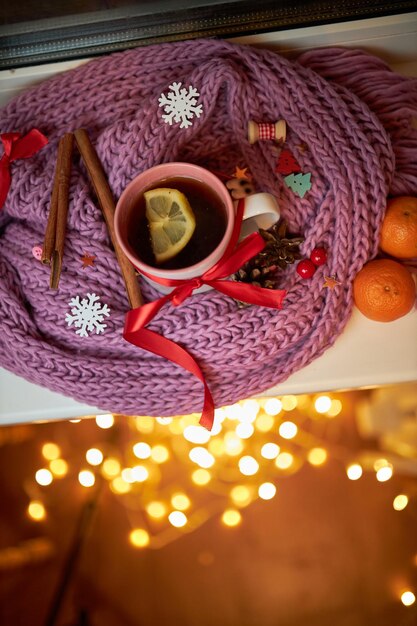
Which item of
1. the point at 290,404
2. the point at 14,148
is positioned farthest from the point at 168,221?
the point at 290,404

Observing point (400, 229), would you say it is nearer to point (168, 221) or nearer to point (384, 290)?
point (384, 290)

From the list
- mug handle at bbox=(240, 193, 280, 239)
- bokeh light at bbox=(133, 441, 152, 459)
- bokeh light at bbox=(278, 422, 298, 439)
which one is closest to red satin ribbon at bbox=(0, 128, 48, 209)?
mug handle at bbox=(240, 193, 280, 239)

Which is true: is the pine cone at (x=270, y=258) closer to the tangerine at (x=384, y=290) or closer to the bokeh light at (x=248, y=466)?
the tangerine at (x=384, y=290)

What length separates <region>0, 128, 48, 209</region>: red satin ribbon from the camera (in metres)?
0.71

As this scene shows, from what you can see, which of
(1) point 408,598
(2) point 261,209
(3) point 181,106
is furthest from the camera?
(1) point 408,598

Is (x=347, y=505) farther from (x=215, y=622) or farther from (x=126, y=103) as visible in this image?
(x=126, y=103)

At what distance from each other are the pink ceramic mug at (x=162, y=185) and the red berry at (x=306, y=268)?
0.07 m

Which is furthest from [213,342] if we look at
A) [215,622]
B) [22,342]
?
[215,622]

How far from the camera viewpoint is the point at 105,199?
2.25 feet

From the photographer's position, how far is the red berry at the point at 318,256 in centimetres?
67

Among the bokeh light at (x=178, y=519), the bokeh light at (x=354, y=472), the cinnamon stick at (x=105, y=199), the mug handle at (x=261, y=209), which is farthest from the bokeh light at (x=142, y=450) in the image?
the mug handle at (x=261, y=209)

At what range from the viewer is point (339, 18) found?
75cm

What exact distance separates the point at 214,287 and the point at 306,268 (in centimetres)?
12

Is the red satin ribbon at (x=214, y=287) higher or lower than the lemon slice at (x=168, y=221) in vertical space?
Answer: lower
